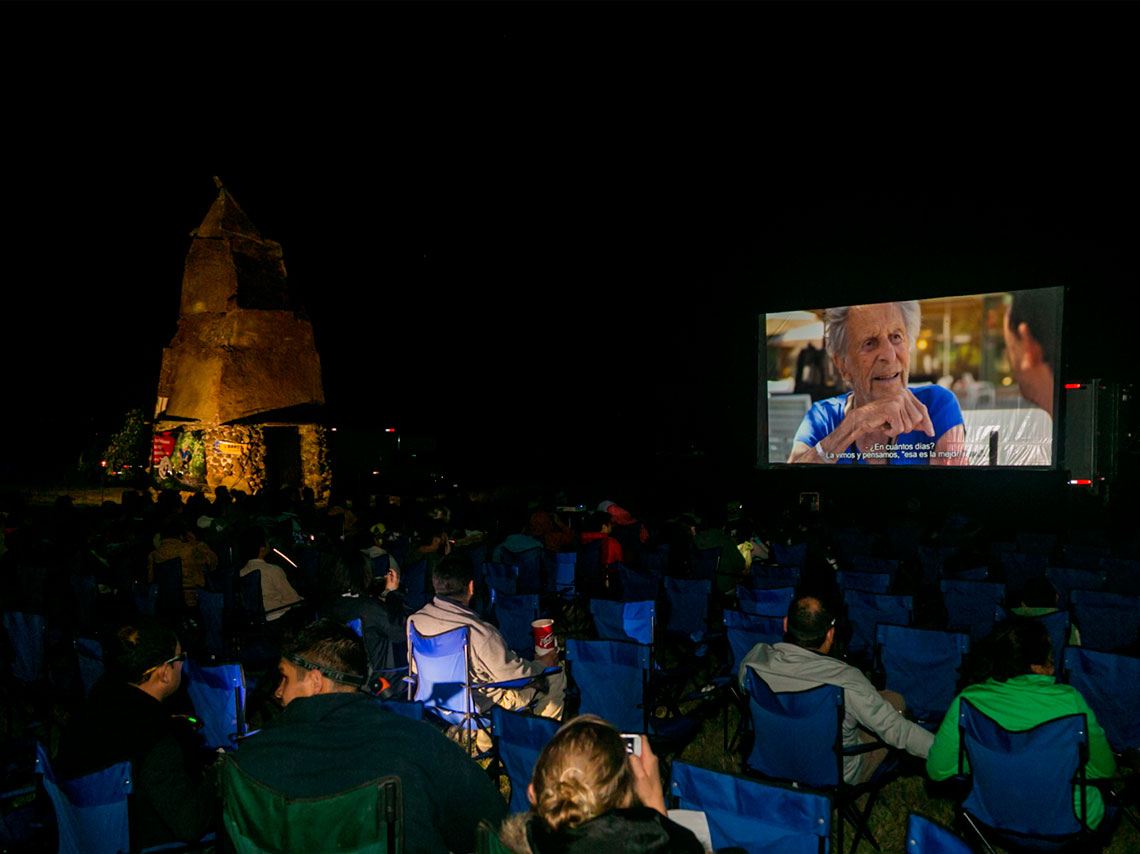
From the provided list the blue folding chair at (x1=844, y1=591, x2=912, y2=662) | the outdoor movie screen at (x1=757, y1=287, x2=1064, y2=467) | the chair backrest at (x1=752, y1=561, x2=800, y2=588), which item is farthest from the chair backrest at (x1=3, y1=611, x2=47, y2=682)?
the outdoor movie screen at (x1=757, y1=287, x2=1064, y2=467)

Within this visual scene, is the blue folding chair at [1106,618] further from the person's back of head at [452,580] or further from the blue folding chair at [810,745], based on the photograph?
the person's back of head at [452,580]

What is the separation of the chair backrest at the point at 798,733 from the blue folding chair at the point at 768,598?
2199mm

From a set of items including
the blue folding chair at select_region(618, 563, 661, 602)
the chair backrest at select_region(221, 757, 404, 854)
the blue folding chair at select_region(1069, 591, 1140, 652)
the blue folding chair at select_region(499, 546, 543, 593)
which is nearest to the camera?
the chair backrest at select_region(221, 757, 404, 854)

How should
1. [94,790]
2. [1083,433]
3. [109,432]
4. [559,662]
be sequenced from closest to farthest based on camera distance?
[94,790] < [559,662] < [1083,433] < [109,432]

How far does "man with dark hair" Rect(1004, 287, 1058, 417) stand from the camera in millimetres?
12734

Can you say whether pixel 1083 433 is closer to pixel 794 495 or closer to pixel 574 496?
pixel 794 495

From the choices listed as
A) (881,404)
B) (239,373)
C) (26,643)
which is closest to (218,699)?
(26,643)

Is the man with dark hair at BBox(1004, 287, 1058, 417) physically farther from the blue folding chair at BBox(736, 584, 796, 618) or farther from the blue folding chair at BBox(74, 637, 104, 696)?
the blue folding chair at BBox(74, 637, 104, 696)

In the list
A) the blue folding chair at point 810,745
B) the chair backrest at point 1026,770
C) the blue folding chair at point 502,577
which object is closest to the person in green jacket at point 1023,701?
the chair backrest at point 1026,770

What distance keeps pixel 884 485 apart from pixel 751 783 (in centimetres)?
1551

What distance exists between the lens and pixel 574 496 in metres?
22.1

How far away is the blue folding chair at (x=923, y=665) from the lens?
4250mm

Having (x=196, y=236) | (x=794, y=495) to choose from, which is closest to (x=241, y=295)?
(x=196, y=236)

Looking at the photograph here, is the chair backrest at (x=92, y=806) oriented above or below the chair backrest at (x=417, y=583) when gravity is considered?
above
